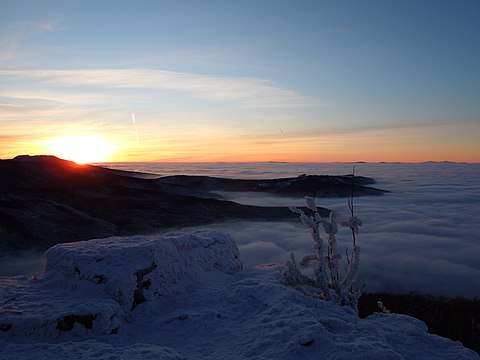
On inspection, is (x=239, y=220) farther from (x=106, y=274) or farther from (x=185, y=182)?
(x=185, y=182)

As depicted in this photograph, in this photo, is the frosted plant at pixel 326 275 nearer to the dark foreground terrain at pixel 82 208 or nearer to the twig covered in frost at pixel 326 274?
the twig covered in frost at pixel 326 274

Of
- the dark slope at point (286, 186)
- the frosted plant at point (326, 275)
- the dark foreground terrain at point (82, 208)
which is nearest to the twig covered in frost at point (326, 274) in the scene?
the frosted plant at point (326, 275)

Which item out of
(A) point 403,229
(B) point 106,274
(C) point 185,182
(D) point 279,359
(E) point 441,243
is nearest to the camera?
(D) point 279,359

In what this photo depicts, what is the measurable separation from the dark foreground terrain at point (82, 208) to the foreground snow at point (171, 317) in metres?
10.8

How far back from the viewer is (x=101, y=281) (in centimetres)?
611

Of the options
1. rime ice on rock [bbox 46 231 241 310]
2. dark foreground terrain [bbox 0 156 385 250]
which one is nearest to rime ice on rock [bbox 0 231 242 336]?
rime ice on rock [bbox 46 231 241 310]

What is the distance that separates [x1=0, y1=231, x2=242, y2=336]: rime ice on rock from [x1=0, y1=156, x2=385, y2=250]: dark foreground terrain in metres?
10.2

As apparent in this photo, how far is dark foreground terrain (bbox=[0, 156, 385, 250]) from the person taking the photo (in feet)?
55.9

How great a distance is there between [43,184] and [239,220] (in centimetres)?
1354

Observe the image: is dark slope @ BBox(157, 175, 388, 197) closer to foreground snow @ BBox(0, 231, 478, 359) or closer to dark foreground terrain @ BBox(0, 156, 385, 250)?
dark foreground terrain @ BBox(0, 156, 385, 250)

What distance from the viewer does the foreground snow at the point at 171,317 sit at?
452 centimetres

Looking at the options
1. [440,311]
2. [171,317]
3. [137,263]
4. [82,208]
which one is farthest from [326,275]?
[82,208]

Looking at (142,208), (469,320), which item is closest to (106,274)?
(469,320)

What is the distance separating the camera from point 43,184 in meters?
25.9
